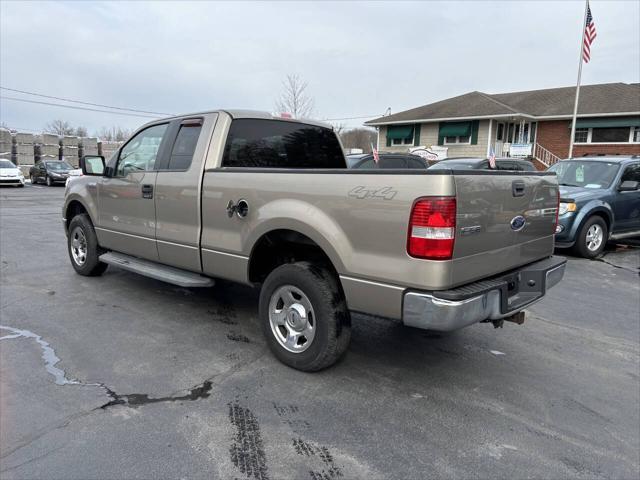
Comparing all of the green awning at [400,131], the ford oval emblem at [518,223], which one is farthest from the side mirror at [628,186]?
the green awning at [400,131]

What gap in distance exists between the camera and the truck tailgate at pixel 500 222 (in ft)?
9.53

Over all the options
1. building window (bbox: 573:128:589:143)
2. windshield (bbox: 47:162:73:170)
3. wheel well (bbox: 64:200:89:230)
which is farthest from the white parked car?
building window (bbox: 573:128:589:143)

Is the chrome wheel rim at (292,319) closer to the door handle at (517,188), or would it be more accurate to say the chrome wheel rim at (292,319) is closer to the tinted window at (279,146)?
the tinted window at (279,146)

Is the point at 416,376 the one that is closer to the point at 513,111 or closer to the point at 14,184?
the point at 513,111

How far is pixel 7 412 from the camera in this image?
2.98m

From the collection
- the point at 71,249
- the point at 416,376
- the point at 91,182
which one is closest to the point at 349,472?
the point at 416,376

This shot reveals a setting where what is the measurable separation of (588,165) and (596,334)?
5974 mm

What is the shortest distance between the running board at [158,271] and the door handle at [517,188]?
2681 millimetres

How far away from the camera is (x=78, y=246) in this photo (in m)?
6.32

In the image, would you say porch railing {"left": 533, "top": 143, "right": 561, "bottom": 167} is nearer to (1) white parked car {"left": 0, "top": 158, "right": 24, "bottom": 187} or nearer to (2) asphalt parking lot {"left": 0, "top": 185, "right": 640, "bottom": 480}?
(2) asphalt parking lot {"left": 0, "top": 185, "right": 640, "bottom": 480}

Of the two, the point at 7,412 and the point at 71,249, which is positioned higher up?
the point at 71,249

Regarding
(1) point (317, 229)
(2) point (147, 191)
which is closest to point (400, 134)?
(2) point (147, 191)

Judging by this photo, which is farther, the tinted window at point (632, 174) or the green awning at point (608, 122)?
the green awning at point (608, 122)

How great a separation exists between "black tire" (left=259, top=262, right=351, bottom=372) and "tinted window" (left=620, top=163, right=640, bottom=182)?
8.13m
